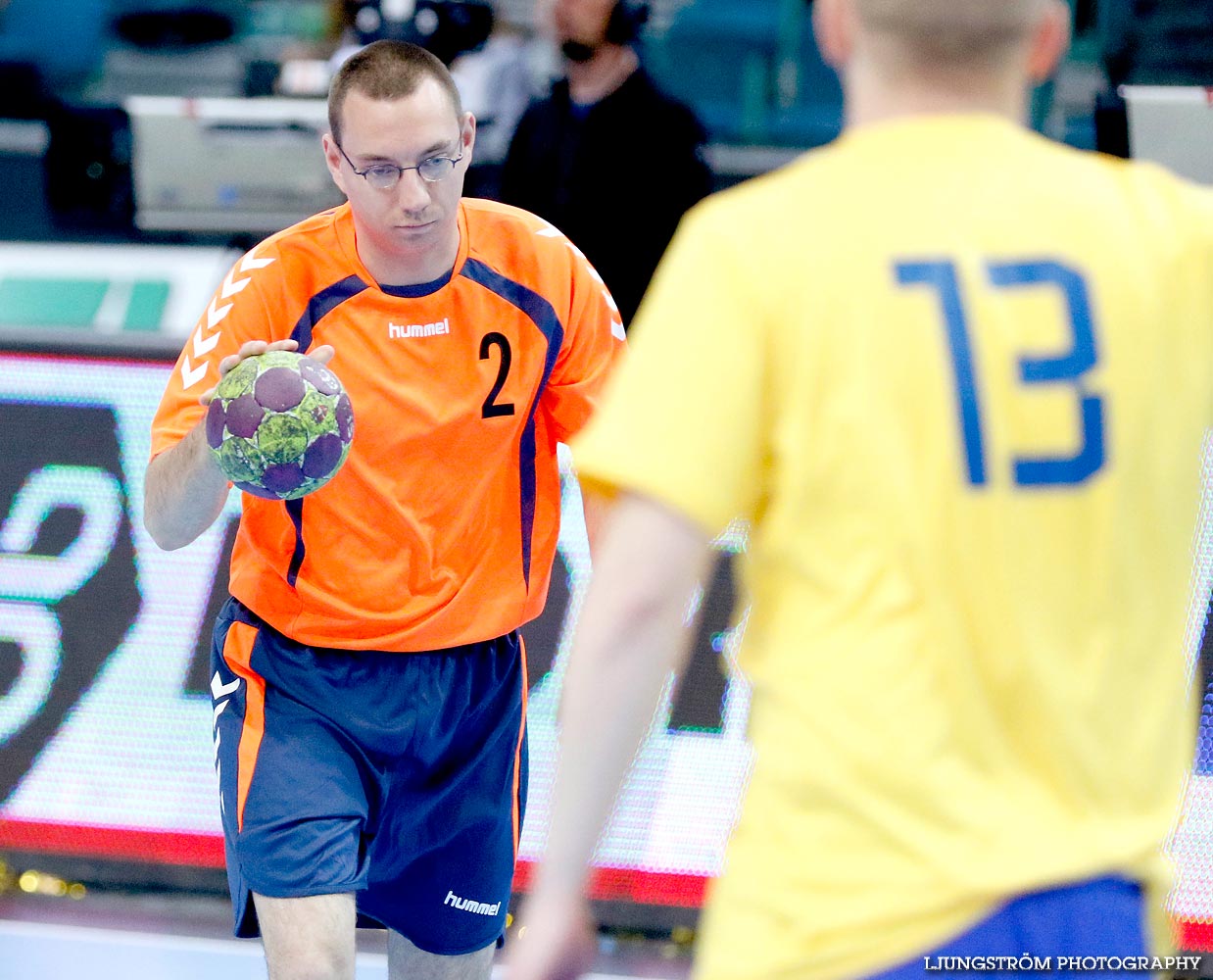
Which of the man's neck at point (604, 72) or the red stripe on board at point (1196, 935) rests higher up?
the man's neck at point (604, 72)

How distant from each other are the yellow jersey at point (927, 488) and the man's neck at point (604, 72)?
4.13 metres

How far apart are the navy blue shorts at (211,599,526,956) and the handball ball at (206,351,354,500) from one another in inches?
19.1

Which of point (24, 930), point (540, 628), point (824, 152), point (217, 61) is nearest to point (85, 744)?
point (24, 930)

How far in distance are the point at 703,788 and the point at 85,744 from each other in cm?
165

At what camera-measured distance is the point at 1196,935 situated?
392 centimetres

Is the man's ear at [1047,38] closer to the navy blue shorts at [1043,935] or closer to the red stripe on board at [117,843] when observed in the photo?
the navy blue shorts at [1043,935]

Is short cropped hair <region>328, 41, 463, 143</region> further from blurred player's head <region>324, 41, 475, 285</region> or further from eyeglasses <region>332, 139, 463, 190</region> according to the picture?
eyeglasses <region>332, 139, 463, 190</region>

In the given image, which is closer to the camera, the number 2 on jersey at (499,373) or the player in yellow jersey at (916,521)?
the player in yellow jersey at (916,521)

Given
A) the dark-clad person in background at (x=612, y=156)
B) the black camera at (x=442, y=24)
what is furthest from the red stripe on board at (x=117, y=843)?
the black camera at (x=442, y=24)

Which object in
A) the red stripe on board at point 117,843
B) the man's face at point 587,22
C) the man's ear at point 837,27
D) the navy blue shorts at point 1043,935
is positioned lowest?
the red stripe on board at point 117,843

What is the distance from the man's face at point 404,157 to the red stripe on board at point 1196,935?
2514mm

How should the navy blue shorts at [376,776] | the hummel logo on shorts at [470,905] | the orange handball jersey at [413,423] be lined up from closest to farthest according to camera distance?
1. the navy blue shorts at [376,776]
2. the orange handball jersey at [413,423]
3. the hummel logo on shorts at [470,905]

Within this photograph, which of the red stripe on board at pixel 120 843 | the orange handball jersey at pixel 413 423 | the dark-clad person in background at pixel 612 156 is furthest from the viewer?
the dark-clad person in background at pixel 612 156

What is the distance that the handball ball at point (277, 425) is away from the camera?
2596 mm
